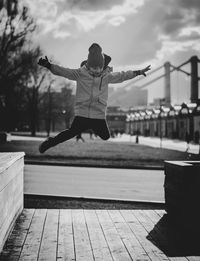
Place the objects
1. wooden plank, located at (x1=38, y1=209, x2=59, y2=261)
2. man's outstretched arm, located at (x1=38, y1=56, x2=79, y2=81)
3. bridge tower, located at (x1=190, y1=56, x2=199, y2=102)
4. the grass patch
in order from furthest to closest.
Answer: bridge tower, located at (x1=190, y1=56, x2=199, y2=102) → the grass patch → wooden plank, located at (x1=38, y1=209, x2=59, y2=261) → man's outstretched arm, located at (x1=38, y1=56, x2=79, y2=81)

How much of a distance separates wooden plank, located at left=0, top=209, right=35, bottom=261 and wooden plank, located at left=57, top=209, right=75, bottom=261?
0.49 metres

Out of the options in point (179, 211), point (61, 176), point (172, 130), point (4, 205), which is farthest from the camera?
point (172, 130)

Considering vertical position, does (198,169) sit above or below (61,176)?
above

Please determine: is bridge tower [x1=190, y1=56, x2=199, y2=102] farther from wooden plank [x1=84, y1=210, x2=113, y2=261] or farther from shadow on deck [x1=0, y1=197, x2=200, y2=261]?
wooden plank [x1=84, y1=210, x2=113, y2=261]

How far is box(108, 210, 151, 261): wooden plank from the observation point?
193 inches

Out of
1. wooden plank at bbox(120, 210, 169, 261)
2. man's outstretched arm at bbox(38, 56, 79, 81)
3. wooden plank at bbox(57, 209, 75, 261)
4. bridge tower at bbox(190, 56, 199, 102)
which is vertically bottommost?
wooden plank at bbox(120, 210, 169, 261)

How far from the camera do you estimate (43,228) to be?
617 centimetres

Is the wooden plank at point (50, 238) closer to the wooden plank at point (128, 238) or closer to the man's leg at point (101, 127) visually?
the wooden plank at point (128, 238)

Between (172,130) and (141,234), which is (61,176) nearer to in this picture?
(141,234)

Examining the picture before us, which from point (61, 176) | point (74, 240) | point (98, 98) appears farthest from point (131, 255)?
point (61, 176)

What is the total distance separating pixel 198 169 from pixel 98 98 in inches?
97.9

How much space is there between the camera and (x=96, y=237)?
224 inches

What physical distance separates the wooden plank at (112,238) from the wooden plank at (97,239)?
0.21ft

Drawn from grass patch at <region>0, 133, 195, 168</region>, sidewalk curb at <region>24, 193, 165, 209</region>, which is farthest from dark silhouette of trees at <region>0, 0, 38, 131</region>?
sidewalk curb at <region>24, 193, 165, 209</region>
